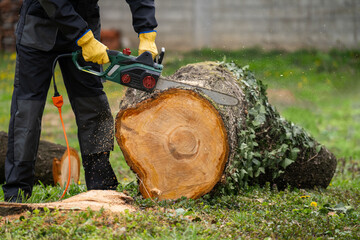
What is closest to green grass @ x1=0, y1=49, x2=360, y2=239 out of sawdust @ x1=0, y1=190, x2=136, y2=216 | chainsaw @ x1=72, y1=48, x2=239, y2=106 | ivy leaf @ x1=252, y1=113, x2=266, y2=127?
sawdust @ x1=0, y1=190, x2=136, y2=216

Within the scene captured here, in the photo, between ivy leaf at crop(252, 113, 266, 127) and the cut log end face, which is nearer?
the cut log end face

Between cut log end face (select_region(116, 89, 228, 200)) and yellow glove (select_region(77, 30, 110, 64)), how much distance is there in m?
0.40

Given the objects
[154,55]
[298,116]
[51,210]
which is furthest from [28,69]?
[298,116]

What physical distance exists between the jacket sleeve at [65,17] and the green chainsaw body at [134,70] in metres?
0.26

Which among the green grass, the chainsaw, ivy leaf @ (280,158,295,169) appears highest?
the chainsaw

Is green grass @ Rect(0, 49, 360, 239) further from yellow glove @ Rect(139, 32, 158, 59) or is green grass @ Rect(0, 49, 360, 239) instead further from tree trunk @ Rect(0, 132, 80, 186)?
yellow glove @ Rect(139, 32, 158, 59)

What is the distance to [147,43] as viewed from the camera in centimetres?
362

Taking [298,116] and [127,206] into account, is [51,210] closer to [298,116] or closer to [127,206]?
[127,206]

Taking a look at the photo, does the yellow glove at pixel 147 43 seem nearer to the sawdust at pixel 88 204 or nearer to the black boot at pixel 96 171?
the black boot at pixel 96 171

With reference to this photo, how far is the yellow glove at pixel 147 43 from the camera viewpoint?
141 inches

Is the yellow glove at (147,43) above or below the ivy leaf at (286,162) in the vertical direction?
above

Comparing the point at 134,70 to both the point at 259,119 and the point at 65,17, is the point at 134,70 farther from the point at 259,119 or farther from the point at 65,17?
the point at 259,119

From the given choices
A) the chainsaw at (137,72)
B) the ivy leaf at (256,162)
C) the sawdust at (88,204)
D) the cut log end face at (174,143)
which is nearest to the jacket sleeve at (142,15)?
the chainsaw at (137,72)

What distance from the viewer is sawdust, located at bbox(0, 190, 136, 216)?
3.02 meters
